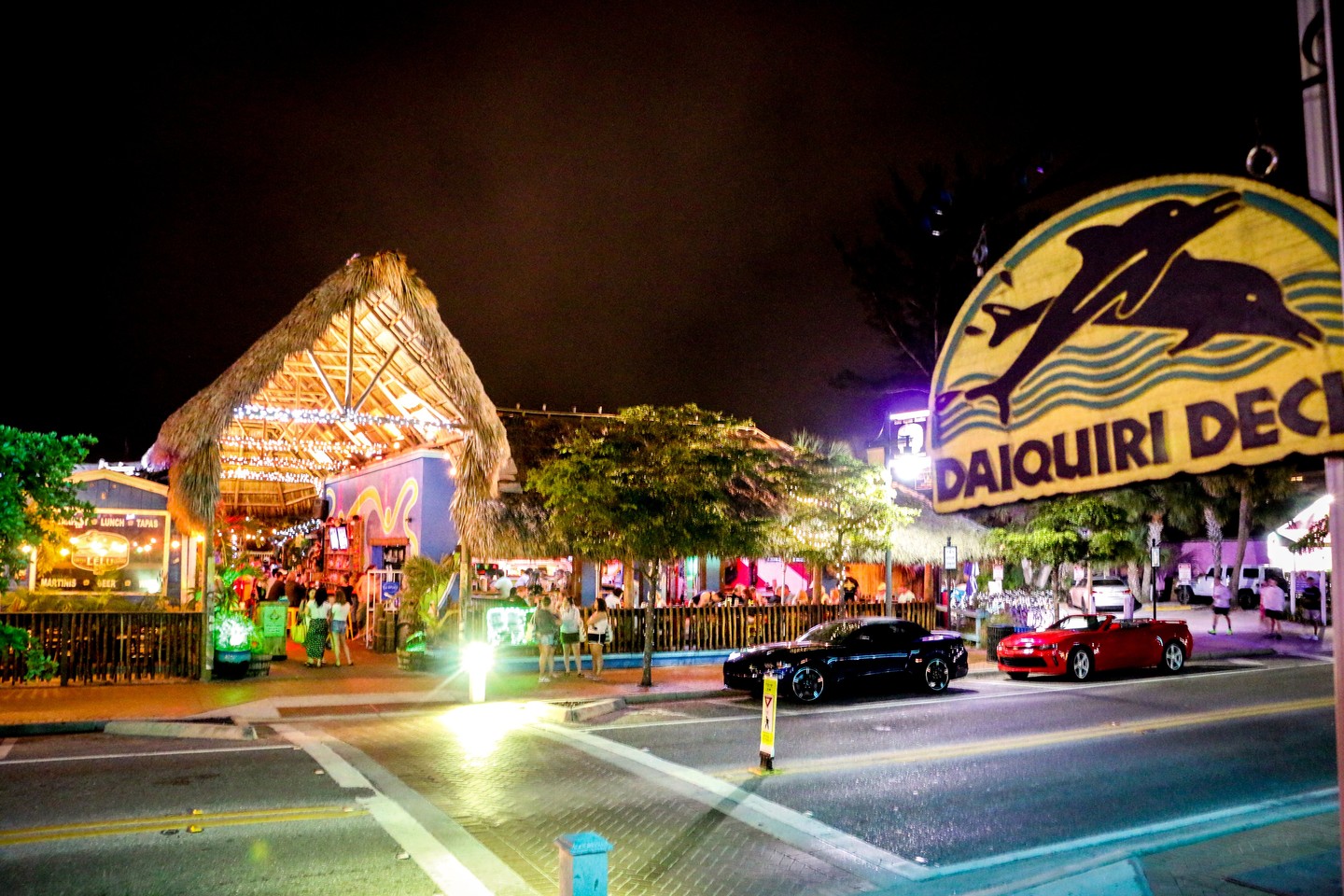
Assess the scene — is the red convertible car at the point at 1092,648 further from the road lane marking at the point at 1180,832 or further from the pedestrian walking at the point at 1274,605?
the road lane marking at the point at 1180,832

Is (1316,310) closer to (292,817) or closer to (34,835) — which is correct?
(292,817)

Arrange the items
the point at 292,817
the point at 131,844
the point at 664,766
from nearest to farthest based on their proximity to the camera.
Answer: the point at 131,844 < the point at 292,817 < the point at 664,766

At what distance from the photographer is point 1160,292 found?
11.2 feet

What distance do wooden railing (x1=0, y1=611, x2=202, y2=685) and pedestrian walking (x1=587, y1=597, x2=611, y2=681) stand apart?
7.52m

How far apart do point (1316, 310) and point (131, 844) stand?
8.72 metres

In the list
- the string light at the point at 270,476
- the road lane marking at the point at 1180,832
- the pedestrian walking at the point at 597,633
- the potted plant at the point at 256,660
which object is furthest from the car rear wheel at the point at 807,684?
the string light at the point at 270,476

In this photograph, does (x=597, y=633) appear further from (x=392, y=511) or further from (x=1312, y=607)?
(x=1312, y=607)

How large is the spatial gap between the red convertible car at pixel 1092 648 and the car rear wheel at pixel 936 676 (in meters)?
2.72

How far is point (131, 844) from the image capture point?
25.6 feet

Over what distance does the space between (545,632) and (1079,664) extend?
10853mm

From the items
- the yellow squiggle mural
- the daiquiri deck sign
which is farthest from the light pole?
the daiquiri deck sign

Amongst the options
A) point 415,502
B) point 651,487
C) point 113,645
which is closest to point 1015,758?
point 651,487

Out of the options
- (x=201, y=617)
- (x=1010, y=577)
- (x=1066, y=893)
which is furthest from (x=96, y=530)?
(x=1010, y=577)

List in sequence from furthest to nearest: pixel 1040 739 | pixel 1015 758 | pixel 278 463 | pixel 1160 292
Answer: pixel 278 463, pixel 1040 739, pixel 1015 758, pixel 1160 292
